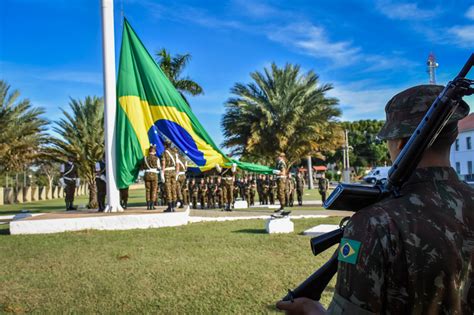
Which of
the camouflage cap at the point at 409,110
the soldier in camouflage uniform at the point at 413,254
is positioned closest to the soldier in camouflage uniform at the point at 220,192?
the camouflage cap at the point at 409,110

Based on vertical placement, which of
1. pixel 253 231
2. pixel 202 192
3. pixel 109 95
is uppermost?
pixel 109 95

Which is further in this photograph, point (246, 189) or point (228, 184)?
point (246, 189)

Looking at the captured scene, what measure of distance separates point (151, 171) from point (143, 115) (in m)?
1.74

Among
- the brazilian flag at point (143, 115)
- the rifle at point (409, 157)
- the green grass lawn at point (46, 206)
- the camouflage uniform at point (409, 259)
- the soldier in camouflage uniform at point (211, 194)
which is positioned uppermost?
the brazilian flag at point (143, 115)

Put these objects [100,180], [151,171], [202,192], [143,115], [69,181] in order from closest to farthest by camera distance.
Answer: [143,115], [151,171], [100,180], [69,181], [202,192]

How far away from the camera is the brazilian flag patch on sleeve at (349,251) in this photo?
4.59ft

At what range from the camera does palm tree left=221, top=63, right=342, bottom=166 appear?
2831 cm

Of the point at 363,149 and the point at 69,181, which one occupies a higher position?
the point at 363,149

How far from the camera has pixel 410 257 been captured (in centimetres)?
138

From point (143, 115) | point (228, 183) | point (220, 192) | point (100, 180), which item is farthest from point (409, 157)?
point (220, 192)

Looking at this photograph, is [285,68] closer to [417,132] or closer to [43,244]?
[43,244]

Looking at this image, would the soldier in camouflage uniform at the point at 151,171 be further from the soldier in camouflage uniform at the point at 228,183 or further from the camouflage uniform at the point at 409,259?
the camouflage uniform at the point at 409,259

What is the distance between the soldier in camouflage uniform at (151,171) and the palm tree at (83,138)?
7.88 meters

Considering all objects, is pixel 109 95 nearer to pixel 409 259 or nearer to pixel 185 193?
pixel 185 193
